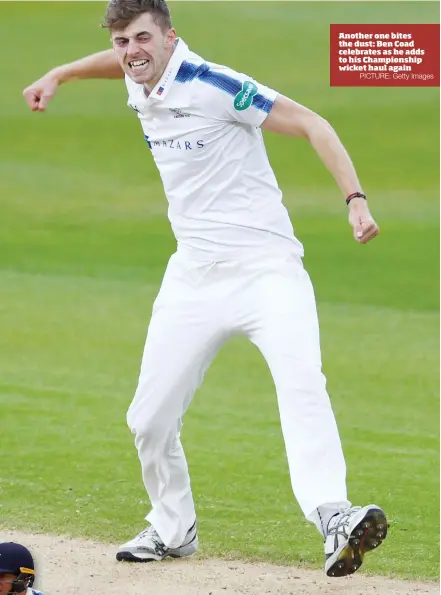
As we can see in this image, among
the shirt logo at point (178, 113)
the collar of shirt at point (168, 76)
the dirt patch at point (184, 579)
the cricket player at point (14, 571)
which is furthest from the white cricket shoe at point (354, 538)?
the collar of shirt at point (168, 76)

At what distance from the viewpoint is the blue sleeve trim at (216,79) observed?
5.44 m

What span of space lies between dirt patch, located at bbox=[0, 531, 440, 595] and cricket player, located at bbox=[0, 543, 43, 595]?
1.09 meters

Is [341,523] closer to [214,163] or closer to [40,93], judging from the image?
[214,163]

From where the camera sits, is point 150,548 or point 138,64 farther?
point 150,548

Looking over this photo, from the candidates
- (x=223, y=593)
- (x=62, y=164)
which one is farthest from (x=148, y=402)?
(x=62, y=164)

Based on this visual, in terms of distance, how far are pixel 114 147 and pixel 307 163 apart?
3.36 meters

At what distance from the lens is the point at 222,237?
555 cm

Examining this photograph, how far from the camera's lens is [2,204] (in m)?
19.4

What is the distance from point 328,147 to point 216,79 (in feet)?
1.90

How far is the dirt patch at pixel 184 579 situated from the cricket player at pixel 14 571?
43.0 inches

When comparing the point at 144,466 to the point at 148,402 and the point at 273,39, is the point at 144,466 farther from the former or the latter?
the point at 273,39
